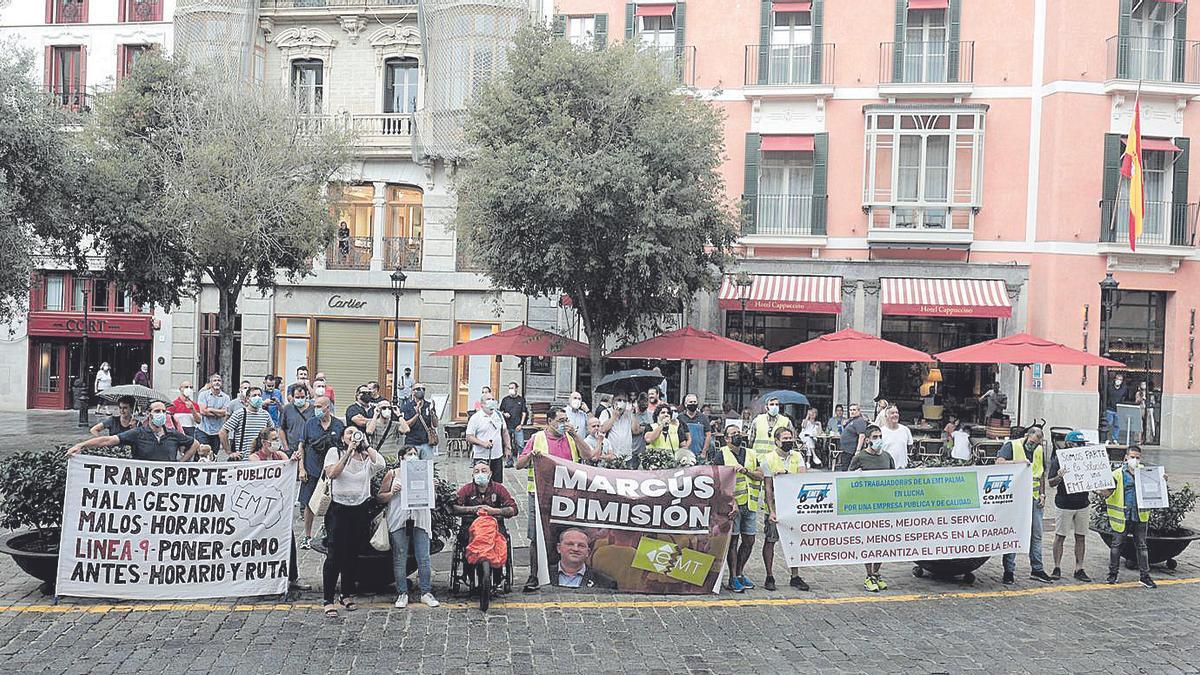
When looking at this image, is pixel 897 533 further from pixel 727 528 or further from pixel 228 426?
pixel 228 426

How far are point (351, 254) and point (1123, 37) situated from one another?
20817mm

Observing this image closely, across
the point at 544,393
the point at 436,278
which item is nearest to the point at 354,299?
the point at 436,278

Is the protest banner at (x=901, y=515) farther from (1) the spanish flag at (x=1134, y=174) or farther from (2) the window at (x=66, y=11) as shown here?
(2) the window at (x=66, y=11)

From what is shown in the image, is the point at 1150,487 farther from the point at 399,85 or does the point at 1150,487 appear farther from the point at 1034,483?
the point at 399,85

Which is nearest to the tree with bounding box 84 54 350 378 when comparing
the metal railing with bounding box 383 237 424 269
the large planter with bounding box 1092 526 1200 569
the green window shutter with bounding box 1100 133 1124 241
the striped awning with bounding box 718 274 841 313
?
the metal railing with bounding box 383 237 424 269

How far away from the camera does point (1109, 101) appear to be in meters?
24.5

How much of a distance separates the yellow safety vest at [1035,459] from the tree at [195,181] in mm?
15170

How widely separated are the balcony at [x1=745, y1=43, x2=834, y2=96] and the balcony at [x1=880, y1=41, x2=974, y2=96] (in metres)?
1.42

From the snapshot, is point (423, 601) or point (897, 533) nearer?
point (423, 601)

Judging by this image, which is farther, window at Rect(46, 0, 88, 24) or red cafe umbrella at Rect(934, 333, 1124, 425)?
window at Rect(46, 0, 88, 24)

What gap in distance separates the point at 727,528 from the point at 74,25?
92.3 feet

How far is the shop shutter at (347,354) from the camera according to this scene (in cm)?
2881

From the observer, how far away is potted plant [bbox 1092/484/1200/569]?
11352 millimetres

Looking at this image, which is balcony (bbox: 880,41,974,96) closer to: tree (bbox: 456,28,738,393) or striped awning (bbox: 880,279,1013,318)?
striped awning (bbox: 880,279,1013,318)
